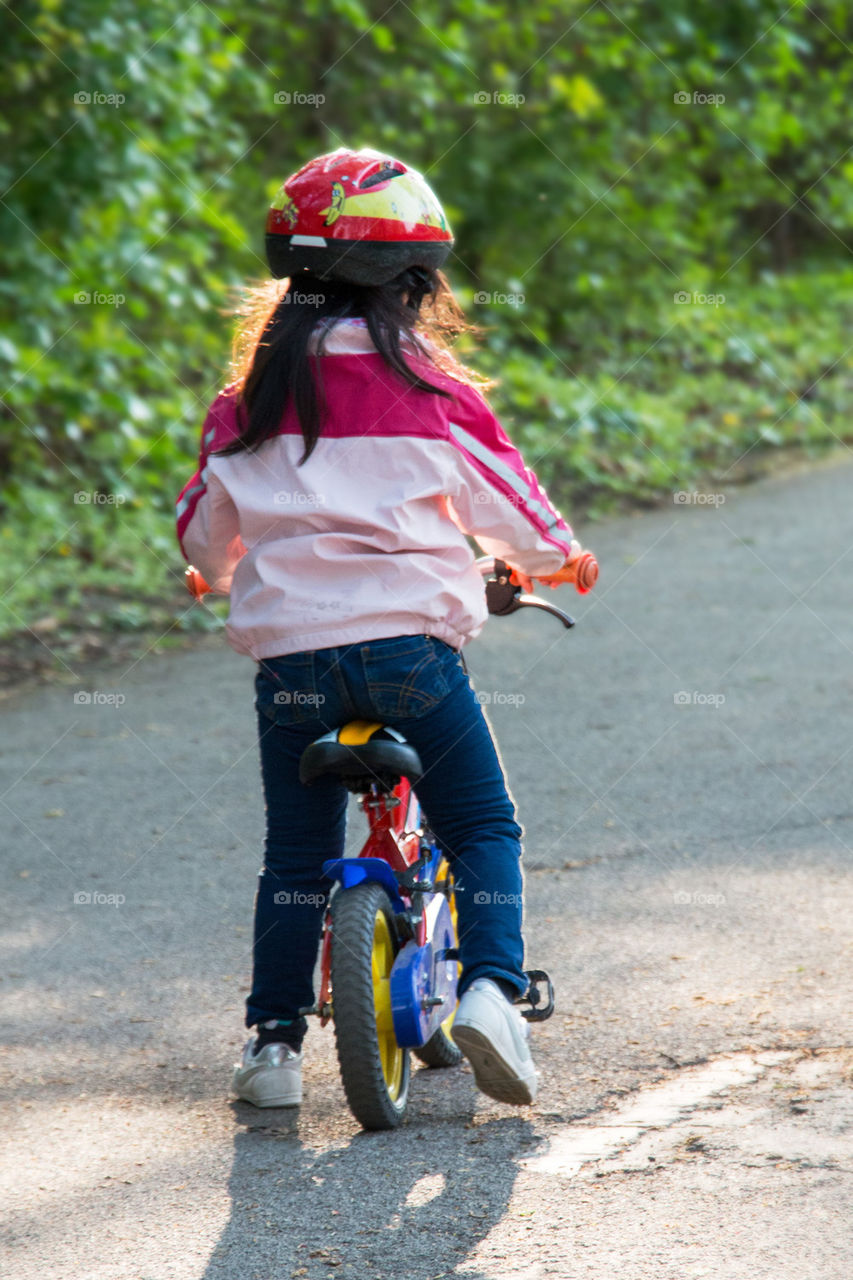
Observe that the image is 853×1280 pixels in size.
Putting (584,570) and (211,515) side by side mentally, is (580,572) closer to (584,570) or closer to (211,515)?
(584,570)

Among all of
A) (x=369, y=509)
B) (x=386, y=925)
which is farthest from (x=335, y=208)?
(x=386, y=925)

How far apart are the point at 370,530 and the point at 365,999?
2.62ft

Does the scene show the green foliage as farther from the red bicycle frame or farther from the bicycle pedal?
the bicycle pedal

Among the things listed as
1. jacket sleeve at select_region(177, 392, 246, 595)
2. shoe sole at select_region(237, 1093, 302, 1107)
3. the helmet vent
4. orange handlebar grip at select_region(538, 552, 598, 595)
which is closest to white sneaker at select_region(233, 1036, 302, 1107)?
shoe sole at select_region(237, 1093, 302, 1107)

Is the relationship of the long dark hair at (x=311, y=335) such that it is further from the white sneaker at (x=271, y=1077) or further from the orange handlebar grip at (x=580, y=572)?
the white sneaker at (x=271, y=1077)

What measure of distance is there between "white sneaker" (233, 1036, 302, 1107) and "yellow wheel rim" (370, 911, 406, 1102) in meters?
0.23

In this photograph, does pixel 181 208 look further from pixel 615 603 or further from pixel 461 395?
pixel 461 395

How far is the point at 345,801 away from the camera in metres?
3.03

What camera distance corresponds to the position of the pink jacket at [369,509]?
109 inches

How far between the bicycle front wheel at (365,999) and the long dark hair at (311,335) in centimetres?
79

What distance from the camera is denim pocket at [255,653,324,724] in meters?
2.79

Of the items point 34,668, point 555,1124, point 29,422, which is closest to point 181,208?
point 29,422

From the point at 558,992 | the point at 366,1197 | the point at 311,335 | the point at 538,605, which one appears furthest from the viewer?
the point at 558,992

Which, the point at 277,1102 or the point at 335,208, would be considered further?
the point at 277,1102
